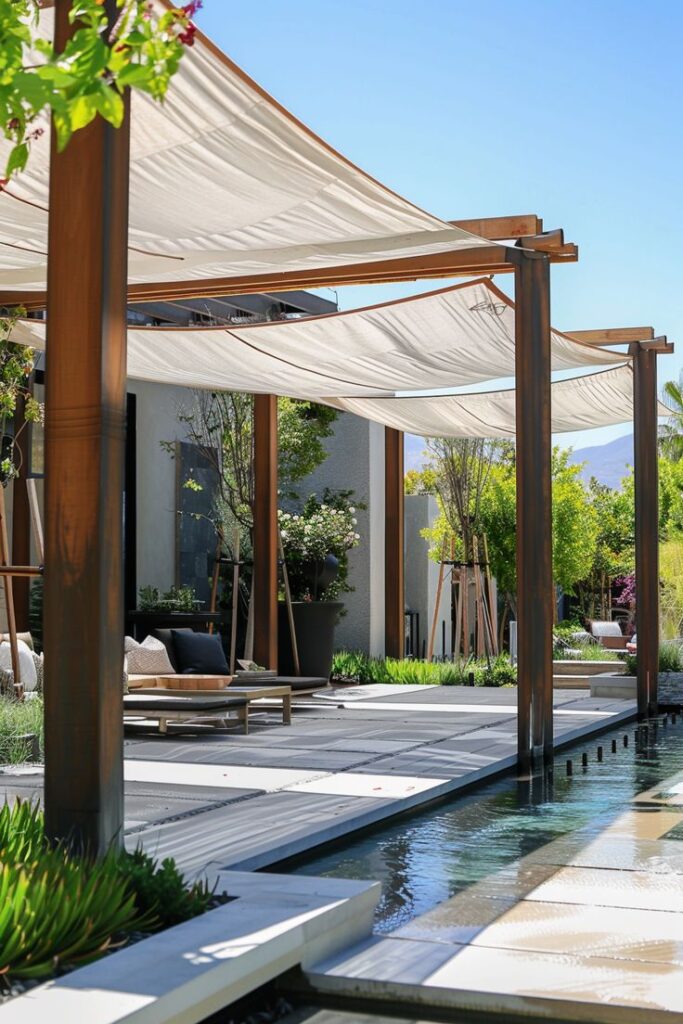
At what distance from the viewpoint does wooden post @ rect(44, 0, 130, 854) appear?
3.80 m

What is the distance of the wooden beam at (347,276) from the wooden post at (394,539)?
7.12 meters

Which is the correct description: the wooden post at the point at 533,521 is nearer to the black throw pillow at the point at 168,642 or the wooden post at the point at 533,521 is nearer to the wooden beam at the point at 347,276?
the wooden beam at the point at 347,276

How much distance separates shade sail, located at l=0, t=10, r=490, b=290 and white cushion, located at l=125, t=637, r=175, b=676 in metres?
3.63

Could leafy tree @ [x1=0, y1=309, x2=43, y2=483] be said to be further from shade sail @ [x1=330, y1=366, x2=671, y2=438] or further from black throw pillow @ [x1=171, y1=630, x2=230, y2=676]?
shade sail @ [x1=330, y1=366, x2=671, y2=438]

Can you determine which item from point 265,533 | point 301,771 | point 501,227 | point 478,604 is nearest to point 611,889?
point 301,771

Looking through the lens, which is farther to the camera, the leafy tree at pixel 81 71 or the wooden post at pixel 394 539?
the wooden post at pixel 394 539

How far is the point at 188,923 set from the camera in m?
3.45

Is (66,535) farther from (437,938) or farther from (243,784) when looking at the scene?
(243,784)

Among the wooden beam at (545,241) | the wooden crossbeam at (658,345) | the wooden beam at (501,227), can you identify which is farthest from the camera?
the wooden crossbeam at (658,345)

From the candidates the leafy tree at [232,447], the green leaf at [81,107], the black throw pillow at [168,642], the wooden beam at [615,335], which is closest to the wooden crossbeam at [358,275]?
the wooden beam at [615,335]

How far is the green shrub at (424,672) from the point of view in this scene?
561 inches

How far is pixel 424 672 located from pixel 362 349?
6.11 metres

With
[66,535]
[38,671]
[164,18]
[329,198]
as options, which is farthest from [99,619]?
[38,671]

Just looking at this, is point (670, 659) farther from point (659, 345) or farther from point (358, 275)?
point (358, 275)
